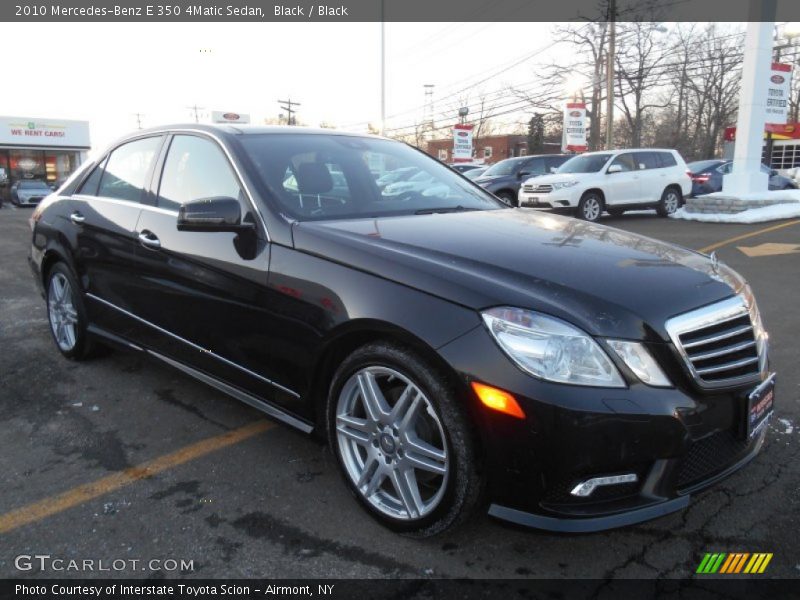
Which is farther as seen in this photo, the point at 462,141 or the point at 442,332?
the point at 462,141

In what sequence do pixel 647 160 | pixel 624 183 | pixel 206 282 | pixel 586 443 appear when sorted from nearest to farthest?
1. pixel 586 443
2. pixel 206 282
3. pixel 624 183
4. pixel 647 160

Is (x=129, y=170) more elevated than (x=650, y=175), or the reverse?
(x=129, y=170)

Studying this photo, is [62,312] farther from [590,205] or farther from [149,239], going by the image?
[590,205]

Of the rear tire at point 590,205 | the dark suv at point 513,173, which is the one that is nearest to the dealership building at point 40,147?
the dark suv at point 513,173

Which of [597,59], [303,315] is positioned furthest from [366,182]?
[597,59]

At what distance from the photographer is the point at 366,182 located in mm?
3516

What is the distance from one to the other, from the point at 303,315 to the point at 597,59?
129ft

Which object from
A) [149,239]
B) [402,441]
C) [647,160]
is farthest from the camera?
[647,160]

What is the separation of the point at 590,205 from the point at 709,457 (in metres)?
12.4

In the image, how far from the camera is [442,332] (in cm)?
226

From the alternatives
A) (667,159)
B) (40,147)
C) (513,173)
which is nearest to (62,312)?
(513,173)

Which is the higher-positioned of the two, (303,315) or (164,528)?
(303,315)

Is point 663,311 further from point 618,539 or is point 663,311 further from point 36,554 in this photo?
point 36,554

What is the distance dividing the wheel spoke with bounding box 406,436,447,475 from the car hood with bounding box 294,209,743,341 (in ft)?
1.87
